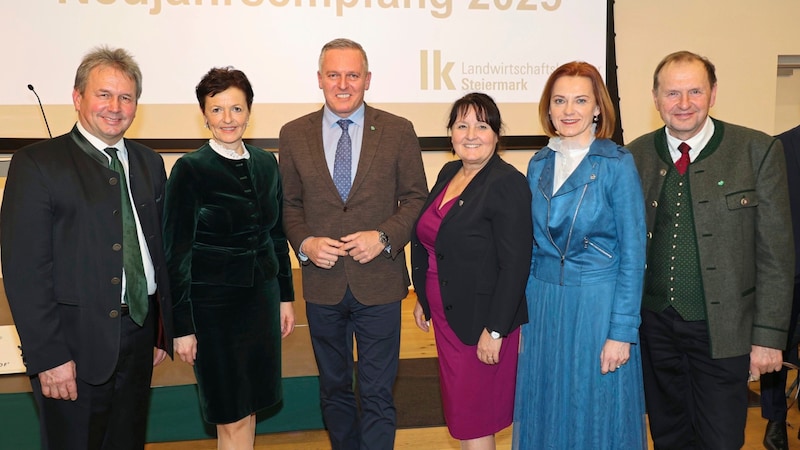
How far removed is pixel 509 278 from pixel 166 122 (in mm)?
4004

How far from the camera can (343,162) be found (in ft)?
8.14

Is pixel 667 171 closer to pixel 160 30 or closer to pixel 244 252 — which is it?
pixel 244 252

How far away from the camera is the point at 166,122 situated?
522cm

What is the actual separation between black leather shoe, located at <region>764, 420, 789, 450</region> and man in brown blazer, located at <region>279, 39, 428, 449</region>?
1926 mm

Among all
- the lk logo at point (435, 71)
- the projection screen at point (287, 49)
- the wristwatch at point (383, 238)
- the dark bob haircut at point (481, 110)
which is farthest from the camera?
the lk logo at point (435, 71)

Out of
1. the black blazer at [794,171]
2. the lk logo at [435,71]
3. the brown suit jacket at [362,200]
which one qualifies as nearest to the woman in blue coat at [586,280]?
the brown suit jacket at [362,200]

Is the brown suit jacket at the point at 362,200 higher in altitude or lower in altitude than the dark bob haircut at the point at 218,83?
lower

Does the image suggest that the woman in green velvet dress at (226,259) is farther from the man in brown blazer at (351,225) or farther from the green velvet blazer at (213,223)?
the man in brown blazer at (351,225)

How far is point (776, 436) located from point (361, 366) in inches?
82.8

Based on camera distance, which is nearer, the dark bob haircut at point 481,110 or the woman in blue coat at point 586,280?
the woman in blue coat at point 586,280

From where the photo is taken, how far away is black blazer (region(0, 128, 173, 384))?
1802 mm

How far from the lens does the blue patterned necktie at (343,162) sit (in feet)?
8.08

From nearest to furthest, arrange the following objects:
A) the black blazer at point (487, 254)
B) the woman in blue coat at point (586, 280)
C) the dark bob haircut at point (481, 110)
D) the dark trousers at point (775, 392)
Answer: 1. the woman in blue coat at point (586, 280)
2. the black blazer at point (487, 254)
3. the dark bob haircut at point (481, 110)
4. the dark trousers at point (775, 392)

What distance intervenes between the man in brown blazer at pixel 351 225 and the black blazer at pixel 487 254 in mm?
289
